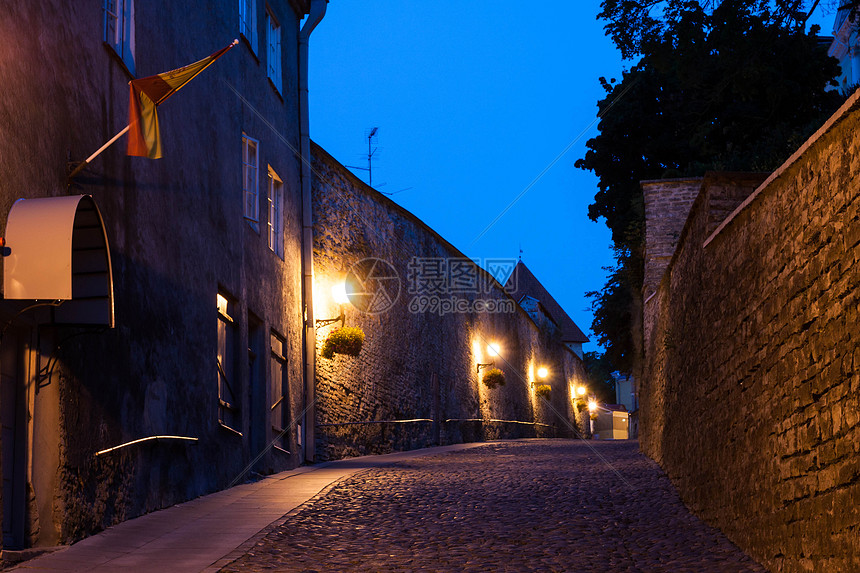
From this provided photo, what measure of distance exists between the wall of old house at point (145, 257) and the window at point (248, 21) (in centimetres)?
23

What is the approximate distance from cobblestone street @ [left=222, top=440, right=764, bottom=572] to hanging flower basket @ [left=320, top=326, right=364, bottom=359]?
3.53 m

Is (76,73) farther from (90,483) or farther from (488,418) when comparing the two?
(488,418)

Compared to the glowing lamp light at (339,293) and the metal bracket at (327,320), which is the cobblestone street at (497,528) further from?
the glowing lamp light at (339,293)

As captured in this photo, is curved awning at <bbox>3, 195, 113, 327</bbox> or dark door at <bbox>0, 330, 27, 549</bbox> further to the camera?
dark door at <bbox>0, 330, 27, 549</bbox>

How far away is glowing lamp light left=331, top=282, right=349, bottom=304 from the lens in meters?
17.2

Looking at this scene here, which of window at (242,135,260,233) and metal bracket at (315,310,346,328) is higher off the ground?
window at (242,135,260,233)

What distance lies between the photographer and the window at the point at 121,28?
28.2ft

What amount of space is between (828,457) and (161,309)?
6.68 metres

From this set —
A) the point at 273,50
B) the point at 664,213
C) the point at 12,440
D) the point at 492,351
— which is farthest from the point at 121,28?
the point at 492,351

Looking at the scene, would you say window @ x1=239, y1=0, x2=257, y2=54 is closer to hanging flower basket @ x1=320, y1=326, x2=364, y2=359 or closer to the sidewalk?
hanging flower basket @ x1=320, y1=326, x2=364, y2=359

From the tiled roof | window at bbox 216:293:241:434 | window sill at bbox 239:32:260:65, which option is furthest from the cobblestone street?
the tiled roof

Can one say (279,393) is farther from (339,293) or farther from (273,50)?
(273,50)

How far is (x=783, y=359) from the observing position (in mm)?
6297

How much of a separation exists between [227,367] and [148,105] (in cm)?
527
